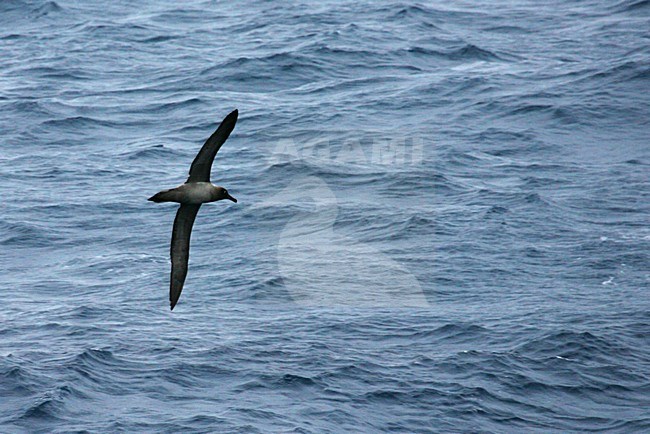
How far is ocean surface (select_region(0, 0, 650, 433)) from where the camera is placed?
31.9 meters

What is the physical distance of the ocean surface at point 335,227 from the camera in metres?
31.9

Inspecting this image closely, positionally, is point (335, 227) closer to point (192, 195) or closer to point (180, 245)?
point (180, 245)

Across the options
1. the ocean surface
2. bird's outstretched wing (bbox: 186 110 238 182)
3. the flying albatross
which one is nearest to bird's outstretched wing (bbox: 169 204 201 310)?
the flying albatross

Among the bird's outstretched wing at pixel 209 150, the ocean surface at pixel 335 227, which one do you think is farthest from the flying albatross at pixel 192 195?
the ocean surface at pixel 335 227

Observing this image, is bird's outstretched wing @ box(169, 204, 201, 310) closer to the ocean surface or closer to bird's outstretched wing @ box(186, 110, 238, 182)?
bird's outstretched wing @ box(186, 110, 238, 182)

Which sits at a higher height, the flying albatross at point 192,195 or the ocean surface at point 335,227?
the flying albatross at point 192,195

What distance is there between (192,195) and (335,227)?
20.7 m

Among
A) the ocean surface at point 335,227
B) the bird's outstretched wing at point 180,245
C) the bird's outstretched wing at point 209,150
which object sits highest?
the bird's outstretched wing at point 209,150

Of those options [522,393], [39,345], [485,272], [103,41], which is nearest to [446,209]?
[485,272]

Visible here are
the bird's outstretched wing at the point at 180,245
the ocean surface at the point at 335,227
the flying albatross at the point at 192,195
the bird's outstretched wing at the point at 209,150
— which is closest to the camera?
the bird's outstretched wing at the point at 209,150

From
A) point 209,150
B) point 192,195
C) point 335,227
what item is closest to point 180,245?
point 192,195

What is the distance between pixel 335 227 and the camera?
41625 millimetres

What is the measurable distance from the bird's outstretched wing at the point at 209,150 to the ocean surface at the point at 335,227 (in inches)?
403

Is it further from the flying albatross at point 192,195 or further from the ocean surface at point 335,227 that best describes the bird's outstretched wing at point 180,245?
the ocean surface at point 335,227
